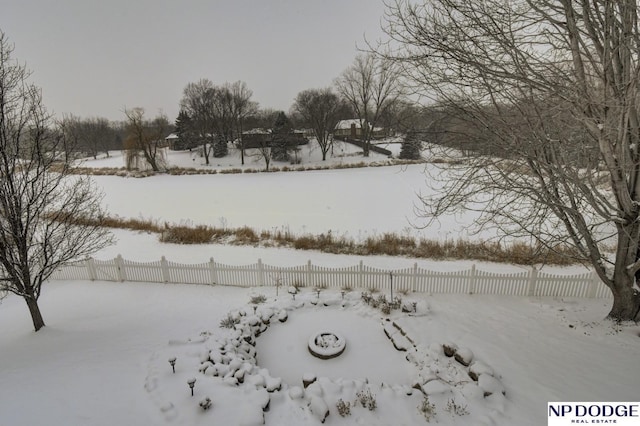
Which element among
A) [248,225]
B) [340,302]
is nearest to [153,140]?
[248,225]

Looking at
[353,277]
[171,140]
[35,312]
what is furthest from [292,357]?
[171,140]

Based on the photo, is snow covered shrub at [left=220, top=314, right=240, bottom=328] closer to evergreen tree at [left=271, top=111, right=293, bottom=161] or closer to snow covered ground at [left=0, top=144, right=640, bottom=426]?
snow covered ground at [left=0, top=144, right=640, bottom=426]

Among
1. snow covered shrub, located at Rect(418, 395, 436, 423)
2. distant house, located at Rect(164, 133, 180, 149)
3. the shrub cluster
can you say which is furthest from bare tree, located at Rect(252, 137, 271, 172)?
snow covered shrub, located at Rect(418, 395, 436, 423)

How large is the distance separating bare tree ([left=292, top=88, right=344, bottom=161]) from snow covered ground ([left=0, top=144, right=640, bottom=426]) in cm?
2861

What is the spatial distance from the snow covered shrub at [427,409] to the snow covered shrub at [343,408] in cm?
102

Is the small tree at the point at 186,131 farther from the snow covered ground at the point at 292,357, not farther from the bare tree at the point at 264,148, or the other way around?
the snow covered ground at the point at 292,357

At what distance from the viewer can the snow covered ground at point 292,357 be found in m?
4.21

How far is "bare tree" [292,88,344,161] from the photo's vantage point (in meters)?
35.7

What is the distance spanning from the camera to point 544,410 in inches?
164

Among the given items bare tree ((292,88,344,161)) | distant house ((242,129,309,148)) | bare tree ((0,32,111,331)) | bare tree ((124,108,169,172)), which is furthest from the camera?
bare tree ((292,88,344,161))

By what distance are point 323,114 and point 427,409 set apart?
1369 inches

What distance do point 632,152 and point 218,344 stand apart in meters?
7.79

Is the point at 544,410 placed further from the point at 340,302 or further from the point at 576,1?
the point at 576,1

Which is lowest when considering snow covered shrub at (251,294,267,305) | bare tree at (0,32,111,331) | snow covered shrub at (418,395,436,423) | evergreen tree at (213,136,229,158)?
snow covered shrub at (418,395,436,423)
